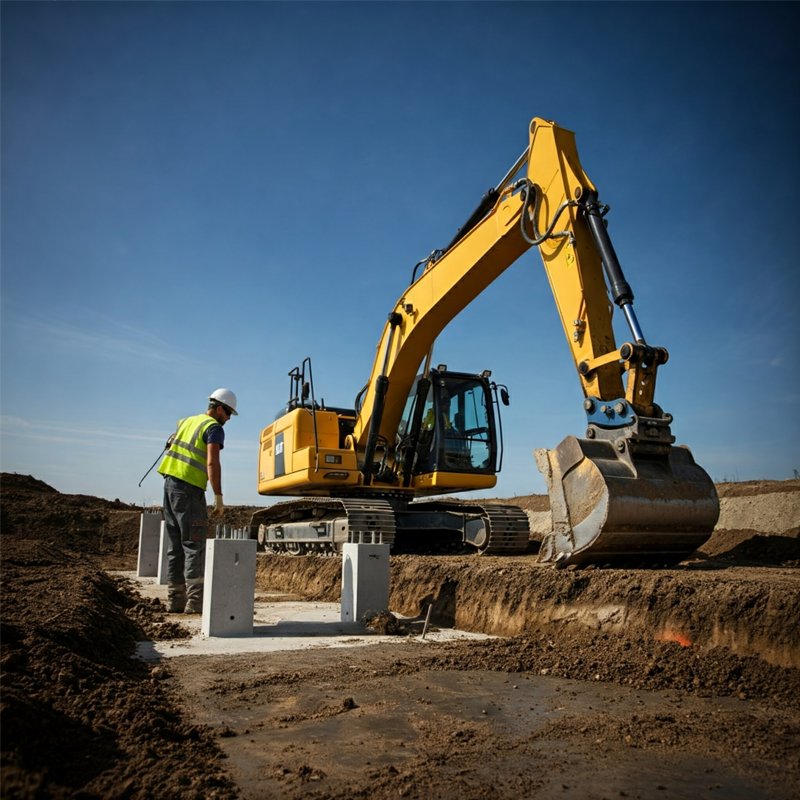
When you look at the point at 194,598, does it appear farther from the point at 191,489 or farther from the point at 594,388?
the point at 594,388

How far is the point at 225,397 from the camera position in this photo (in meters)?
7.38

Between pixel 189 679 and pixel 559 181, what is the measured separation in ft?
19.3

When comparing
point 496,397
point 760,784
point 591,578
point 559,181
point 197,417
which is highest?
point 559,181

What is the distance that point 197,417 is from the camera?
6.93 m

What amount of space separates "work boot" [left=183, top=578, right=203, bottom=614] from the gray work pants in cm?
6

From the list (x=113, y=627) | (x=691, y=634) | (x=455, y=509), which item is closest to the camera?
(x=691, y=634)

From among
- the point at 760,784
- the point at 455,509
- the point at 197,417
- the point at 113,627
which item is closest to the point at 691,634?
the point at 760,784

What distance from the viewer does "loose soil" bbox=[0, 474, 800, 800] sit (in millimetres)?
2453

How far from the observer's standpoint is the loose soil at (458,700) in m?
2.45

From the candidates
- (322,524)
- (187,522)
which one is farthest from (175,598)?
(322,524)

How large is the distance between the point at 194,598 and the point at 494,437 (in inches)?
204

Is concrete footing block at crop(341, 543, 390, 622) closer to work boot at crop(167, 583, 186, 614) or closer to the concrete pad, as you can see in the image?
the concrete pad

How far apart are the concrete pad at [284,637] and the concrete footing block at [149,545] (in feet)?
16.3

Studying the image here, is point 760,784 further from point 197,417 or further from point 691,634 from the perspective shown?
point 197,417
